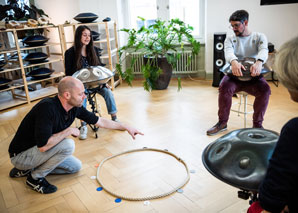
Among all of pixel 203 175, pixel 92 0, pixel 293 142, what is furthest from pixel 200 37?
pixel 293 142

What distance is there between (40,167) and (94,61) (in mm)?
1382

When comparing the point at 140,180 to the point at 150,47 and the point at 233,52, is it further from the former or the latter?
the point at 150,47

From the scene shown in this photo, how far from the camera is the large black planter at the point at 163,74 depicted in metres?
4.38

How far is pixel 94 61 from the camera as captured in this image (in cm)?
313

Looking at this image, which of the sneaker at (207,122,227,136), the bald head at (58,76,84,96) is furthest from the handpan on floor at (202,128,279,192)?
the sneaker at (207,122,227,136)

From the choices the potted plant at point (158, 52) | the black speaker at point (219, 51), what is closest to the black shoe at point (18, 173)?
the potted plant at point (158, 52)

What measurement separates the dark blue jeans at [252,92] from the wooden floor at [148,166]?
0.25m

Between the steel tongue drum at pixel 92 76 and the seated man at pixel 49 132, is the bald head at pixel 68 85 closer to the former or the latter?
the seated man at pixel 49 132

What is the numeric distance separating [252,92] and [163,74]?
186cm

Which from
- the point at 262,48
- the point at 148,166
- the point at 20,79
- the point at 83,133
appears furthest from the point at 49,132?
the point at 20,79

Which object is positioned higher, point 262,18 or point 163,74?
point 262,18

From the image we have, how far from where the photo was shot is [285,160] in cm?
82

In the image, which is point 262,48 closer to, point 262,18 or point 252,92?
point 252,92

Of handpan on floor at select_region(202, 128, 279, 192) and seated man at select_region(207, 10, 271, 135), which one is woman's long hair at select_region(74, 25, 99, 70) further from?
handpan on floor at select_region(202, 128, 279, 192)
